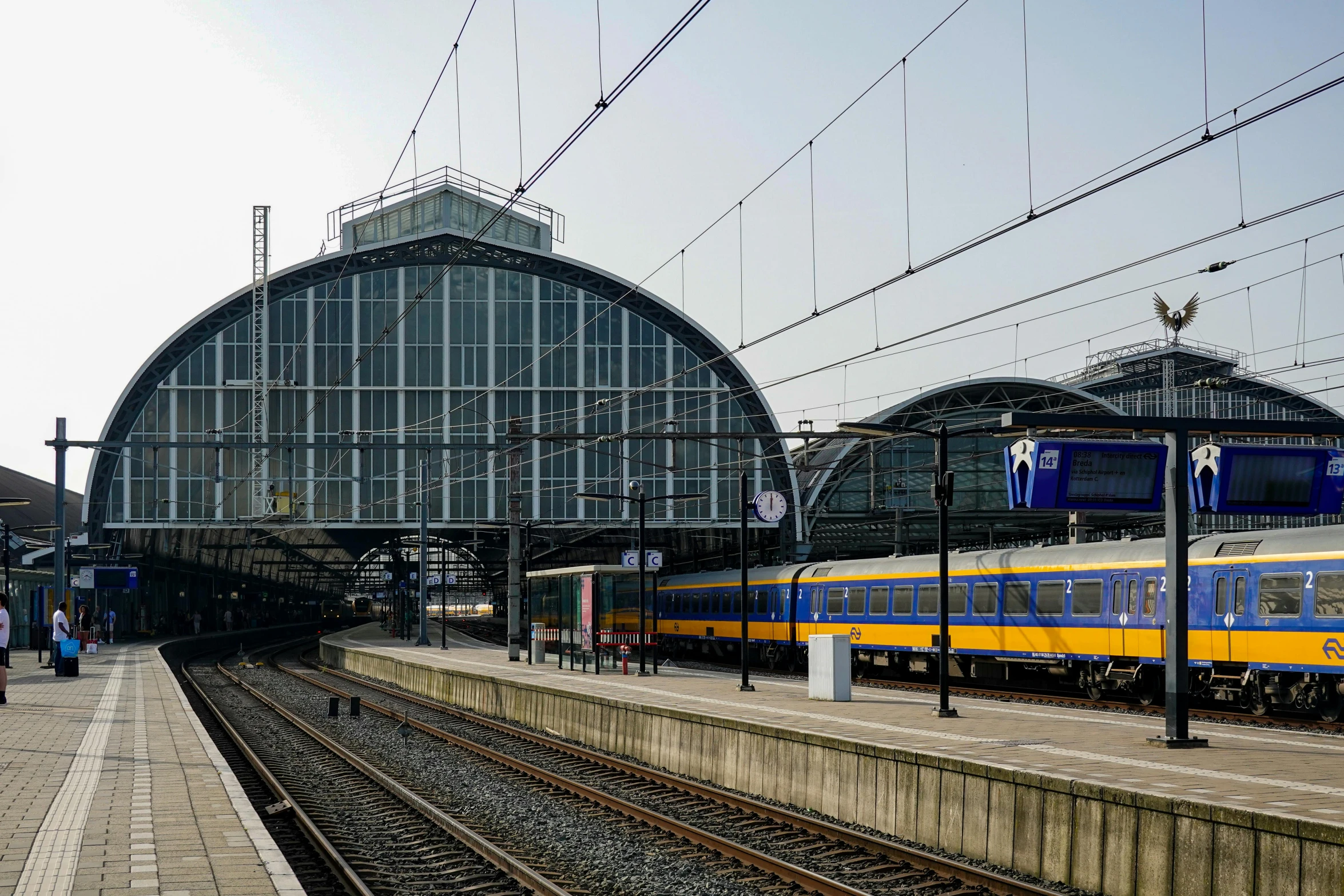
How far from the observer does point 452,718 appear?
2908 cm

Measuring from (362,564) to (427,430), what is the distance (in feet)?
188

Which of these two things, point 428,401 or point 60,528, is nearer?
point 60,528

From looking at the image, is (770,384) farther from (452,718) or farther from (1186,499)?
(1186,499)

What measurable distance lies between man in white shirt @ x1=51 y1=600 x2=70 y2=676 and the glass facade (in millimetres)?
26699

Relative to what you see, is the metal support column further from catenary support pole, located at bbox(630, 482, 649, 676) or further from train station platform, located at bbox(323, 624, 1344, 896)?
train station platform, located at bbox(323, 624, 1344, 896)

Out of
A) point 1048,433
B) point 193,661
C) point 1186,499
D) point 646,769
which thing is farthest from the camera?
point 193,661

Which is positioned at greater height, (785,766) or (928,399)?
(928,399)

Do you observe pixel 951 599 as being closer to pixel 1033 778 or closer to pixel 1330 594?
pixel 1330 594

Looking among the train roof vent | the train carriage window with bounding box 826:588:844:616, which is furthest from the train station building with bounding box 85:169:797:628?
the train roof vent

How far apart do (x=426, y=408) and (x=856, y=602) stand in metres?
32.7

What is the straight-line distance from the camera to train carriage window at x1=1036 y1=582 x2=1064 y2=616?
26.9 meters

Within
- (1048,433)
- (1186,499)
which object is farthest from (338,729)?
(1048,433)

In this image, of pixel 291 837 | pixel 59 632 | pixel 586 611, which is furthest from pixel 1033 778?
pixel 59 632

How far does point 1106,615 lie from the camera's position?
25.5 metres
